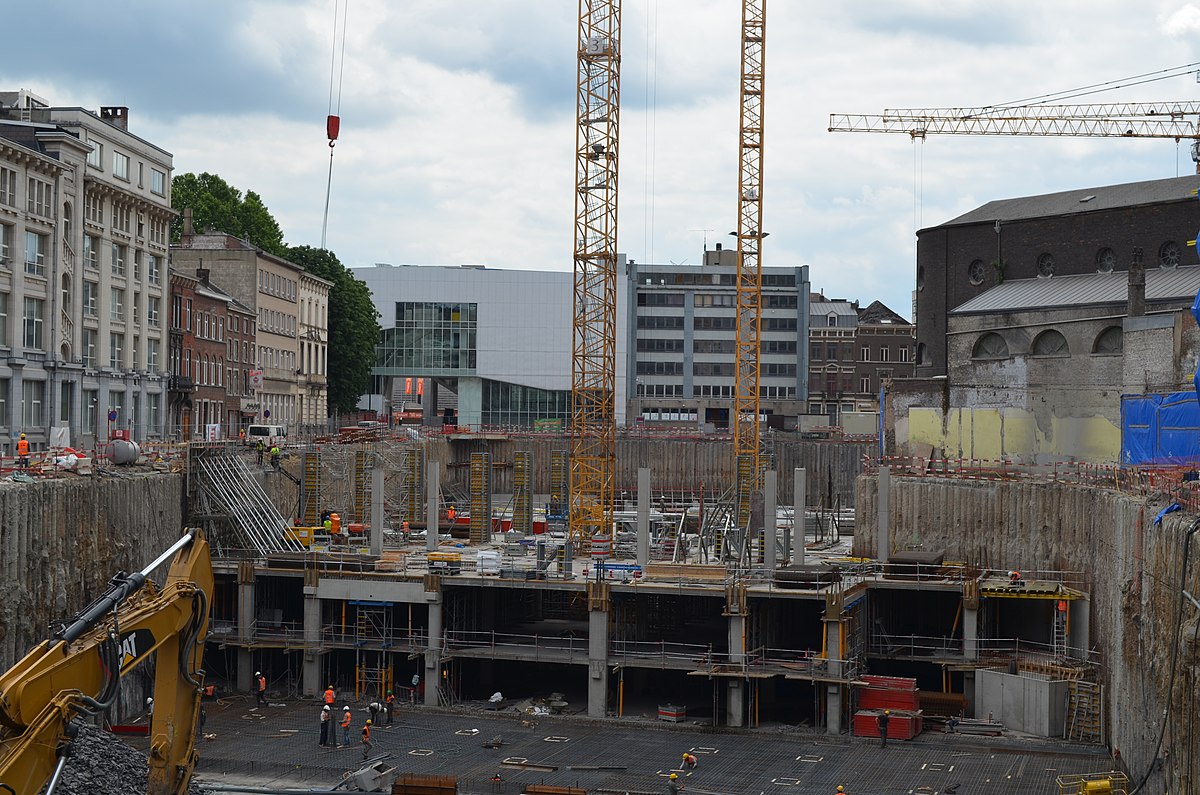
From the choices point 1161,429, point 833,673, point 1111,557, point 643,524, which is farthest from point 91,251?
point 1161,429

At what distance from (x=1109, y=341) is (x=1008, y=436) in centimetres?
731

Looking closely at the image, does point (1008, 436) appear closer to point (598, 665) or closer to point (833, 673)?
point (833, 673)

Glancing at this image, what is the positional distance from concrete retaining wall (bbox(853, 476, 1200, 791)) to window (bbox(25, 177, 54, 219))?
118ft

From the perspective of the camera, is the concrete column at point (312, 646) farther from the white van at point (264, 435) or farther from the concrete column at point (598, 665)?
the white van at point (264, 435)

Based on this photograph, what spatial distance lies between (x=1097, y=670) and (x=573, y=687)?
18061mm

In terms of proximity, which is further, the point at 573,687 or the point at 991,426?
the point at 991,426

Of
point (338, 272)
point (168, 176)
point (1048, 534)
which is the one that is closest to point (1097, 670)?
point (1048, 534)

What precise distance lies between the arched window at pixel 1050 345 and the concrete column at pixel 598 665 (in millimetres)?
34490

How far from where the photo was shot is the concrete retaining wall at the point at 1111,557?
2814 cm

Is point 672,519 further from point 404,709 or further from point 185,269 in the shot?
point 185,269

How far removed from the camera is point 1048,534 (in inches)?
1989

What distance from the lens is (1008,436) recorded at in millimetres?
65375

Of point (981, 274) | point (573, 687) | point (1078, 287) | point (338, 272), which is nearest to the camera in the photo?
point (573, 687)

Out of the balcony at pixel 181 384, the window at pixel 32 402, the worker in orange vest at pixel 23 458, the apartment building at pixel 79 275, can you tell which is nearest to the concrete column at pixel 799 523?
the worker in orange vest at pixel 23 458
